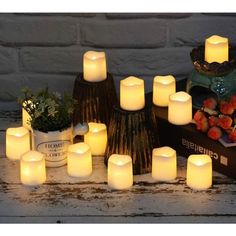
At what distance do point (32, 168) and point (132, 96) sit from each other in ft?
0.79

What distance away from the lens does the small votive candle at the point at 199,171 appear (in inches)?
46.4

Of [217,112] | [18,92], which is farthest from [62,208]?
[18,92]

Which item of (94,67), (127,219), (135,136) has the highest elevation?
(94,67)

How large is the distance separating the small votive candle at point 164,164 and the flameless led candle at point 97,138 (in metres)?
0.15

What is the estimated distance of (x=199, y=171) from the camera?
3.87 feet

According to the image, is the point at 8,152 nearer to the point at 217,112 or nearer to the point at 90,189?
the point at 90,189

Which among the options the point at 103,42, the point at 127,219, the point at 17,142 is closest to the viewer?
the point at 127,219

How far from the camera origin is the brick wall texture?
149cm

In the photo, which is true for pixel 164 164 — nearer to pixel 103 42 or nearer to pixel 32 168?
pixel 32 168

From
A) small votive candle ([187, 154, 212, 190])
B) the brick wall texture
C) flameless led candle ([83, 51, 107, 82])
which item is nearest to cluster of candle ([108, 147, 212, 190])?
small votive candle ([187, 154, 212, 190])

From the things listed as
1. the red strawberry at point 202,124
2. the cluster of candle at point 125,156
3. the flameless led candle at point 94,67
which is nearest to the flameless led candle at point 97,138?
the cluster of candle at point 125,156

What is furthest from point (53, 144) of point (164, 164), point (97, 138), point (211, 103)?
point (211, 103)
